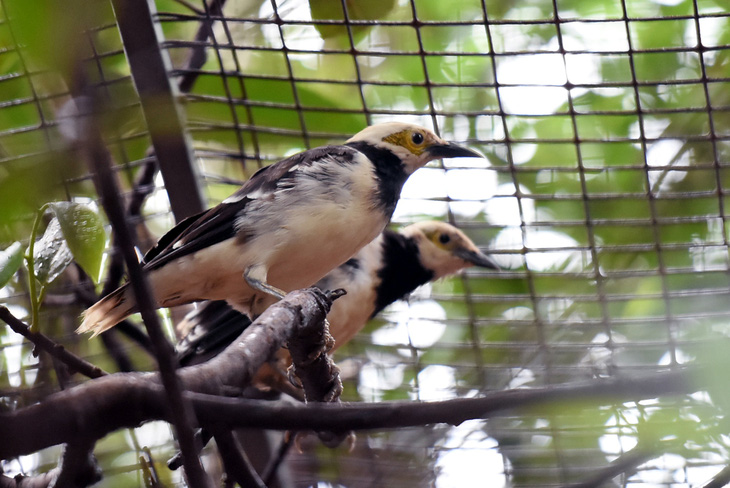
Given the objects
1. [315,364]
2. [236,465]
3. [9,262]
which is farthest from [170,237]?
[236,465]

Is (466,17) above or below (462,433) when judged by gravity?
above

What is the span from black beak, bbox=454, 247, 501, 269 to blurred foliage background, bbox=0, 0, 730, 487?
0.07 metres

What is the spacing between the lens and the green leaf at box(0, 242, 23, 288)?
1102mm

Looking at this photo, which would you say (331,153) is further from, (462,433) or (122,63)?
(462,433)

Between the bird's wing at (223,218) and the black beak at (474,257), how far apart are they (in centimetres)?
78

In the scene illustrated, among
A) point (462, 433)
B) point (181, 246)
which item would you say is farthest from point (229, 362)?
point (462, 433)

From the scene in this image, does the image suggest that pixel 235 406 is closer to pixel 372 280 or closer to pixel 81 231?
pixel 81 231

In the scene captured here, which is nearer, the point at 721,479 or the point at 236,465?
the point at 721,479

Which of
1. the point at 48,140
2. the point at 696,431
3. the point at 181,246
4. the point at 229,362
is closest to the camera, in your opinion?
the point at 48,140

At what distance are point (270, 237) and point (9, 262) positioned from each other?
1.97 feet

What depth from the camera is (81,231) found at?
1.06 metres

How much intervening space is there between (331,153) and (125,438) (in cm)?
97

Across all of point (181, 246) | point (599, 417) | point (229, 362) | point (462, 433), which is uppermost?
point (181, 246)

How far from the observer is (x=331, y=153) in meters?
1.79
